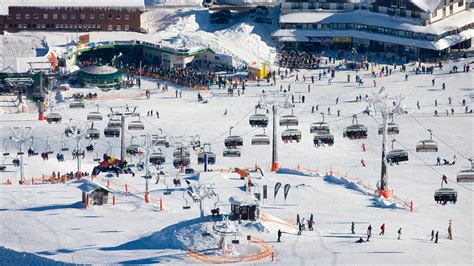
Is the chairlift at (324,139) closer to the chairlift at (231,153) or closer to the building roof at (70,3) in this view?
the chairlift at (231,153)

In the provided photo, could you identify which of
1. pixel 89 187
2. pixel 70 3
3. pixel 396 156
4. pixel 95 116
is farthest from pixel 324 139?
pixel 70 3

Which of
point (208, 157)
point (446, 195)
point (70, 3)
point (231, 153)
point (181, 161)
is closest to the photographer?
point (446, 195)

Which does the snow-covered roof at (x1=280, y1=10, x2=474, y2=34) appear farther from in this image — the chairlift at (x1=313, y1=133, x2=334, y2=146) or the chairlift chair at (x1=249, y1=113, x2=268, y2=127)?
the chairlift at (x1=313, y1=133, x2=334, y2=146)

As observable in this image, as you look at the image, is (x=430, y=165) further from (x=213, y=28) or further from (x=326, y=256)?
(x=213, y=28)

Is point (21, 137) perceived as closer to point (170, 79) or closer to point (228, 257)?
point (170, 79)

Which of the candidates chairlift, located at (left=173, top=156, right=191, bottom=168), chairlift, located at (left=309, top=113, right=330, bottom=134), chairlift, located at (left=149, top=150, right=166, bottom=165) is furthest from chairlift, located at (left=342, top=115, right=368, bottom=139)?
chairlift, located at (left=149, top=150, right=166, bottom=165)

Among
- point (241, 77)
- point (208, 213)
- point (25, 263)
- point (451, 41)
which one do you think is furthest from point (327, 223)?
point (451, 41)

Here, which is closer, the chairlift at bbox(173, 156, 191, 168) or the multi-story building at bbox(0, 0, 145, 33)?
the chairlift at bbox(173, 156, 191, 168)
